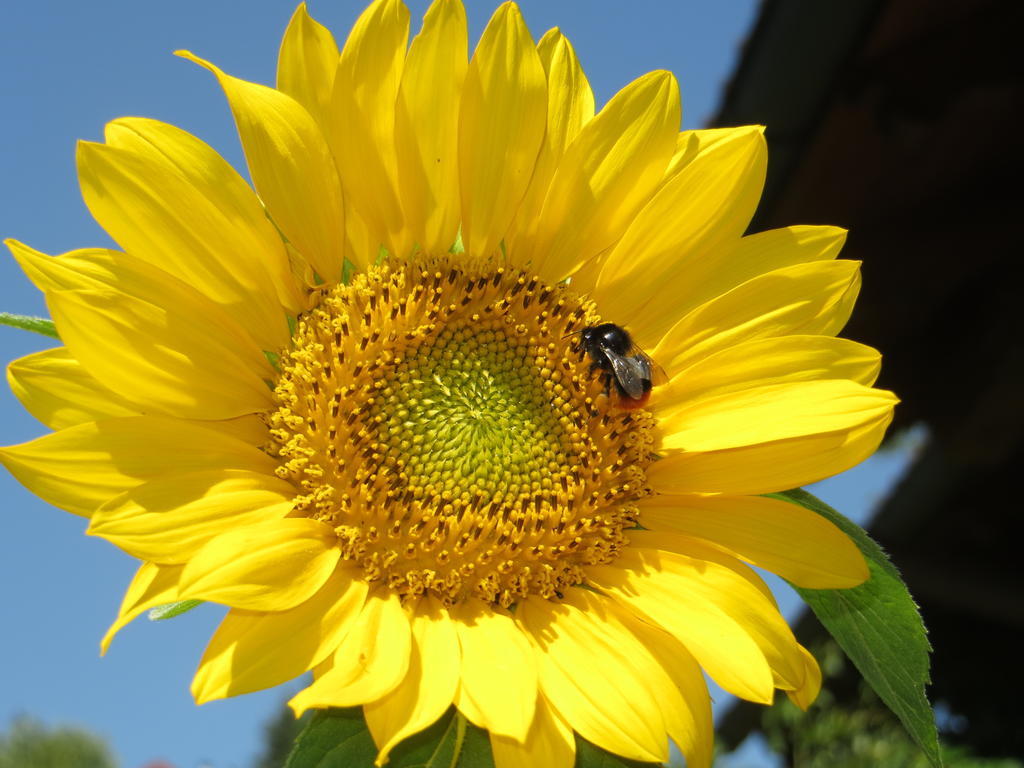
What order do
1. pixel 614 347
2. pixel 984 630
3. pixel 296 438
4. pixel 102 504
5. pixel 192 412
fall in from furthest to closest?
pixel 984 630
pixel 614 347
pixel 296 438
pixel 192 412
pixel 102 504

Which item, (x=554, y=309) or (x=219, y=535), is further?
(x=554, y=309)

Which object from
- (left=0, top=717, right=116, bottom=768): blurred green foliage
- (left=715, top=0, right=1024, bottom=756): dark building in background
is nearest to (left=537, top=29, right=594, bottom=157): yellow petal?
(left=715, top=0, right=1024, bottom=756): dark building in background

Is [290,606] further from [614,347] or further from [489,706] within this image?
[614,347]

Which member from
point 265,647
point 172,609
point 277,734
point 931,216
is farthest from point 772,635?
point 277,734

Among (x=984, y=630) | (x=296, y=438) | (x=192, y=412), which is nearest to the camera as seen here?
(x=192, y=412)

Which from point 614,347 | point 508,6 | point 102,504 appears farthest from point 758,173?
point 102,504

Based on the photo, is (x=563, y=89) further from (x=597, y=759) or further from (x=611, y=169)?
(x=597, y=759)
